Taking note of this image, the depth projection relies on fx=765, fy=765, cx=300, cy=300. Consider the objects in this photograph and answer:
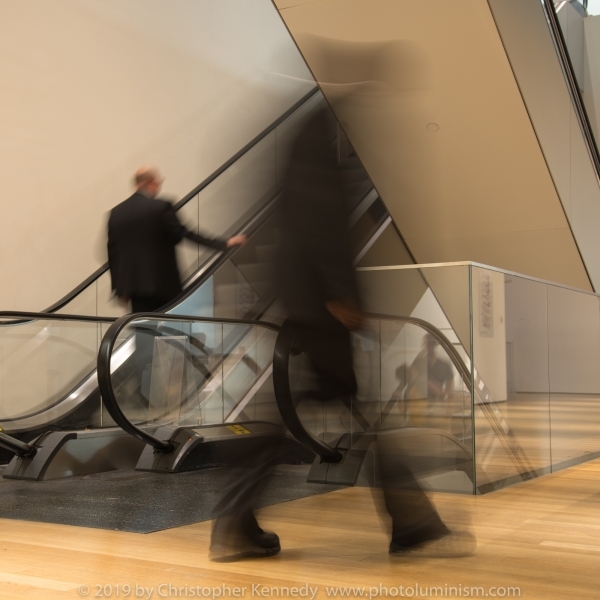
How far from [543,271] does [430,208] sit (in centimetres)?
122

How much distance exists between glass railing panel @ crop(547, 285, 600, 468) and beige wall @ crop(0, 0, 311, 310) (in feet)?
15.9

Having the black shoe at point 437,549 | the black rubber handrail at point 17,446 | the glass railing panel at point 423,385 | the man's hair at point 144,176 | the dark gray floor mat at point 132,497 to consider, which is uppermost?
the man's hair at point 144,176

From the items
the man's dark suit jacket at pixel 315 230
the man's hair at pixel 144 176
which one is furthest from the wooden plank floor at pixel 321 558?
the man's hair at pixel 144 176

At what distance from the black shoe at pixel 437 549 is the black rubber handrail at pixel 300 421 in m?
0.79

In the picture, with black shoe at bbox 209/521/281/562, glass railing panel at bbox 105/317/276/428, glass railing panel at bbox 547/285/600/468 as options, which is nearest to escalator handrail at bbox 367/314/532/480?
glass railing panel at bbox 547/285/600/468

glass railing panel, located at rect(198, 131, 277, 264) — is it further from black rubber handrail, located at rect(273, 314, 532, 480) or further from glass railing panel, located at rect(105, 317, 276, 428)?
black rubber handrail, located at rect(273, 314, 532, 480)

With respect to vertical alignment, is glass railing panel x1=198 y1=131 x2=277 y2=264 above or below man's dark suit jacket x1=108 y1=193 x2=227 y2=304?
above

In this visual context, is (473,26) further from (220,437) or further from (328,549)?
(328,549)

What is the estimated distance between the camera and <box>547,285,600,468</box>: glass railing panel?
489cm

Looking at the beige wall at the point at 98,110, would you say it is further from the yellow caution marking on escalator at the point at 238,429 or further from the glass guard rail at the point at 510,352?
the glass guard rail at the point at 510,352

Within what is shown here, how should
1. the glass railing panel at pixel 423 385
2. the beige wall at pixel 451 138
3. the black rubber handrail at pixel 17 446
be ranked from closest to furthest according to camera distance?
the glass railing panel at pixel 423 385, the black rubber handrail at pixel 17 446, the beige wall at pixel 451 138

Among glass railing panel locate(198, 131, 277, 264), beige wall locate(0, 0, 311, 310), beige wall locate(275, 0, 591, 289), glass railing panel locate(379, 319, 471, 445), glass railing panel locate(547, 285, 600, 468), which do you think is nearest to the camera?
glass railing panel locate(379, 319, 471, 445)

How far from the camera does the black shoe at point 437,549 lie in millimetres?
2508

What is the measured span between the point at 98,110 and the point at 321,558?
22.7ft
